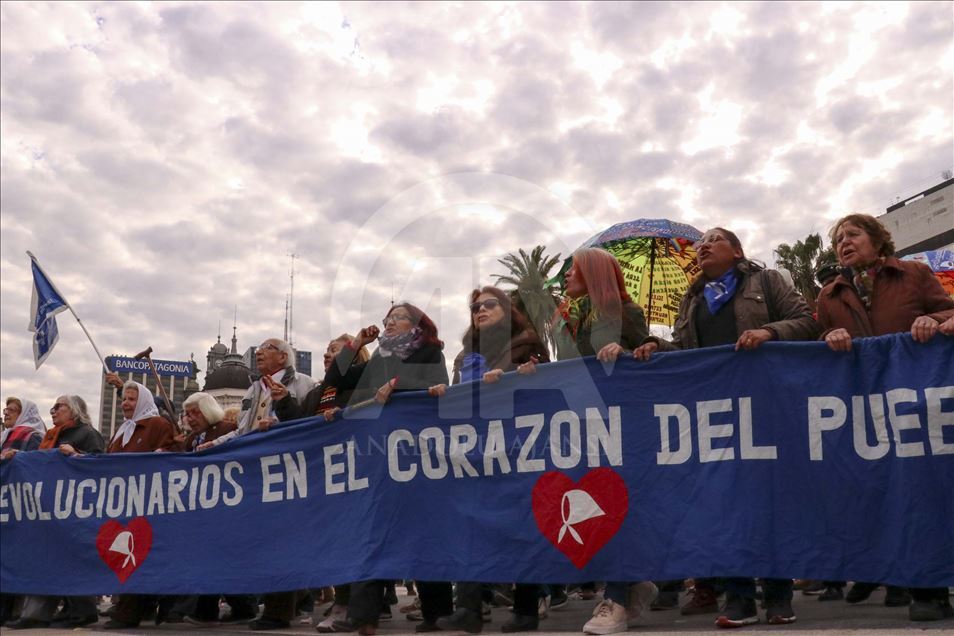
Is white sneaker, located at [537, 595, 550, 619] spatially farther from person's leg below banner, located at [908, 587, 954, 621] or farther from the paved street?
person's leg below banner, located at [908, 587, 954, 621]

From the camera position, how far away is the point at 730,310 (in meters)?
4.86

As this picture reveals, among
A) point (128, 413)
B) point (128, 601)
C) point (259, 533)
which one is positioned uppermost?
point (128, 413)

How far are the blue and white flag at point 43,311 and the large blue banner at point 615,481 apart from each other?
5143 millimetres

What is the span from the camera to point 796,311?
4730 millimetres

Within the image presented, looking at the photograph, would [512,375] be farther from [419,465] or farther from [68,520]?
[68,520]

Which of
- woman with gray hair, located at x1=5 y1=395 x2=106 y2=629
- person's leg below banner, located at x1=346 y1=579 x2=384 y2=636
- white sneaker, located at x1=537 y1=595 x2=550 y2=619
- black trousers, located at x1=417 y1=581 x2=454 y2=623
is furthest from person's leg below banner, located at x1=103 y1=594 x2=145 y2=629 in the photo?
white sneaker, located at x1=537 y1=595 x2=550 y2=619

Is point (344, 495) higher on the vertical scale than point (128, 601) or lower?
higher

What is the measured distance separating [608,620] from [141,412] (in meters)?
4.57

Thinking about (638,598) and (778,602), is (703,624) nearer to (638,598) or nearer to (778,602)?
(638,598)

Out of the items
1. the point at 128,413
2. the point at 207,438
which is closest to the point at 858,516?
the point at 207,438

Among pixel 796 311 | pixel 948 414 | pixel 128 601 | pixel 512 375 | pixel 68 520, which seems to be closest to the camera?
pixel 948 414

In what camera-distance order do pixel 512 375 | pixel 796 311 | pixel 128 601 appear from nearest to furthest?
pixel 796 311 → pixel 512 375 → pixel 128 601

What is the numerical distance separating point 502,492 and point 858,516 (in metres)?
1.86

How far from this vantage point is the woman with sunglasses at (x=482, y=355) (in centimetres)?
498
